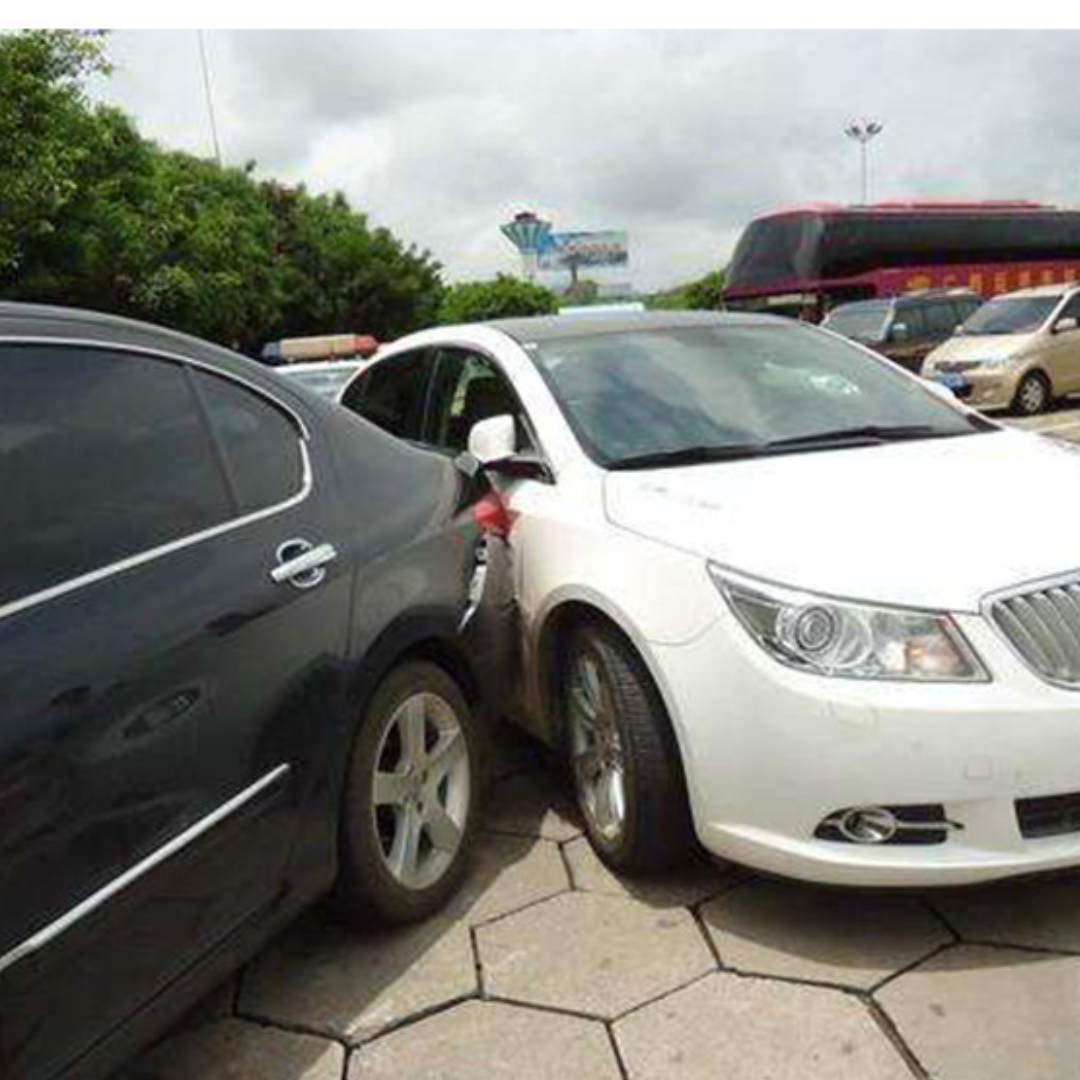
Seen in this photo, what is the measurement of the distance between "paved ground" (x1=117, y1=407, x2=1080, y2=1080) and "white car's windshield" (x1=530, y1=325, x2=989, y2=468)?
1.24 m

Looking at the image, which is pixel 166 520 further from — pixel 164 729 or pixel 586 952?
pixel 586 952

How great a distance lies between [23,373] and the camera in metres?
2.20

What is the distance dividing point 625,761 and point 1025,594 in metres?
1.03

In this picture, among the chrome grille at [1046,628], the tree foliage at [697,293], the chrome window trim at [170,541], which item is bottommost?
the tree foliage at [697,293]

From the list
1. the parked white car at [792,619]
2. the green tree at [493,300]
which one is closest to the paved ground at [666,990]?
the parked white car at [792,619]

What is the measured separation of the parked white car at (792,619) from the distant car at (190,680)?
446 mm

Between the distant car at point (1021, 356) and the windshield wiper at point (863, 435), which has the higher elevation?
the windshield wiper at point (863, 435)

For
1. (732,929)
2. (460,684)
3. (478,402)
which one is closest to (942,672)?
(732,929)

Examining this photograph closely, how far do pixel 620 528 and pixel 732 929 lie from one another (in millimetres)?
1033

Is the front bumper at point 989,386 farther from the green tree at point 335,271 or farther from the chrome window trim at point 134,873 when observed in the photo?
the green tree at point 335,271

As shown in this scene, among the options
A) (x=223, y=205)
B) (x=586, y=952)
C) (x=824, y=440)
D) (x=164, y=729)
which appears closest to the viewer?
(x=164, y=729)

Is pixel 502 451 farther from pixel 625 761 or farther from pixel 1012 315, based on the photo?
pixel 1012 315

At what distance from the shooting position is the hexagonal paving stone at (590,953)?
8.80 ft

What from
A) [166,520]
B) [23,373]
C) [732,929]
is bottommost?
[732,929]
